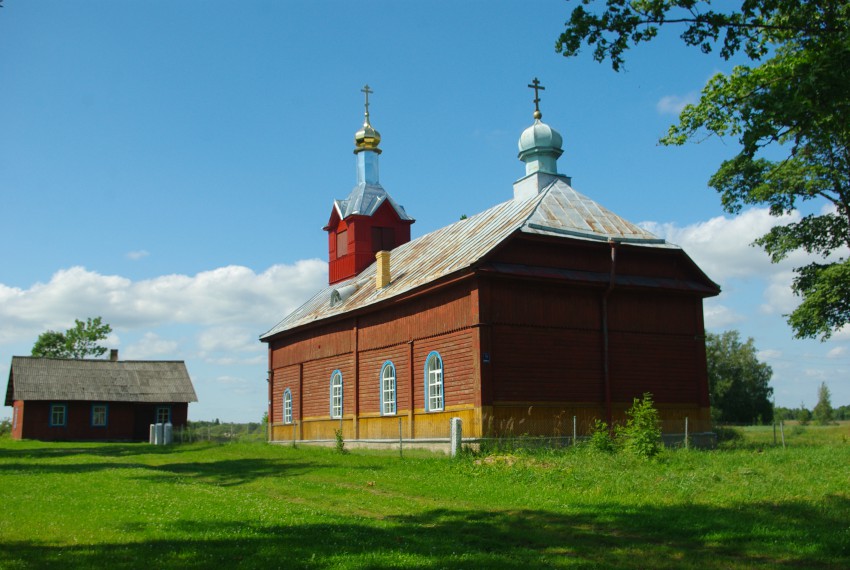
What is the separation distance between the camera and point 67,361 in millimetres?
50469

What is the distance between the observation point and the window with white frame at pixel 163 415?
4978 cm

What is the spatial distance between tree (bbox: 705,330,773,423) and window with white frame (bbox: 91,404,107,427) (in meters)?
39.6

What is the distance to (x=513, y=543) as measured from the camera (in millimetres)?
10258

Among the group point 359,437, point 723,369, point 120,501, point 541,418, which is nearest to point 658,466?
point 541,418

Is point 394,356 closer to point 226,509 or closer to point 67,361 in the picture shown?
point 226,509

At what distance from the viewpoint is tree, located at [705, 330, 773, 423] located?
59.6m

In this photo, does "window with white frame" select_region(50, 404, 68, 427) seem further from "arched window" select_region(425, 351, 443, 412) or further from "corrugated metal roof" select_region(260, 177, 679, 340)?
"arched window" select_region(425, 351, 443, 412)

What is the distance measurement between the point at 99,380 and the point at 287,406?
19556mm

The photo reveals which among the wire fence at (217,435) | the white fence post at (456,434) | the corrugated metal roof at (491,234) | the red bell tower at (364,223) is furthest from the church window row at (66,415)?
the white fence post at (456,434)

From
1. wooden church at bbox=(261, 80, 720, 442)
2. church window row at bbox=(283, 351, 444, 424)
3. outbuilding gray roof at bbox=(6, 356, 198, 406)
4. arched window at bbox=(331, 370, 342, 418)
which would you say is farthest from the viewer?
outbuilding gray roof at bbox=(6, 356, 198, 406)

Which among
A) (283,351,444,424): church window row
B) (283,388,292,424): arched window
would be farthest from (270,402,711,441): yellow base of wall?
(283,388,292,424): arched window

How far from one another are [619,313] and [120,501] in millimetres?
15171

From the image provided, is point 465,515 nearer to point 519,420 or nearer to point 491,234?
point 519,420

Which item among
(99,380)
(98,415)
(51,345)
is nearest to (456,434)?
(98,415)
